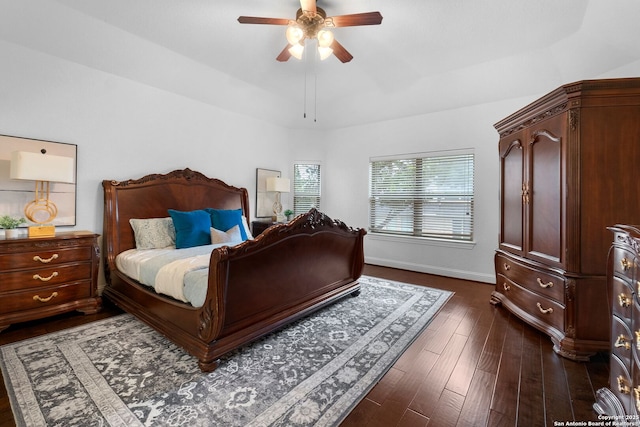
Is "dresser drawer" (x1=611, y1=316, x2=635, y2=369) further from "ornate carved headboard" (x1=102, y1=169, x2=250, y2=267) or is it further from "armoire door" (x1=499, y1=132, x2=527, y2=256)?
"ornate carved headboard" (x1=102, y1=169, x2=250, y2=267)

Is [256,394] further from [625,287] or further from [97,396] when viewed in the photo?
[625,287]

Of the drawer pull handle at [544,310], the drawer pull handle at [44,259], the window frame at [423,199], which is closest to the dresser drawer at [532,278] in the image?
the drawer pull handle at [544,310]

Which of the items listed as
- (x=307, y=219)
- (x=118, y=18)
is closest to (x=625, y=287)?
(x=307, y=219)

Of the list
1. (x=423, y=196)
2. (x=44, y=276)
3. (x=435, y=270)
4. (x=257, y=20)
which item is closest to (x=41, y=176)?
(x=44, y=276)

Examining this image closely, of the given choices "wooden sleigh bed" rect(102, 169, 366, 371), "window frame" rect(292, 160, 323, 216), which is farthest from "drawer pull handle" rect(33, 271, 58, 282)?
"window frame" rect(292, 160, 323, 216)

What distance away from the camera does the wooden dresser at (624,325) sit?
1206 mm

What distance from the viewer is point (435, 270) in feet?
15.0

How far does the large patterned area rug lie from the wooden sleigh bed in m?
0.15

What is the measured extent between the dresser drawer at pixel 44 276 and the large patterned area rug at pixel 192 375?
0.52m

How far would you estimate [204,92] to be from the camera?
4.08 meters

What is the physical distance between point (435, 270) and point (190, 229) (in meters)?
3.80

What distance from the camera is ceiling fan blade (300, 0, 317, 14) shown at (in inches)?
84.6

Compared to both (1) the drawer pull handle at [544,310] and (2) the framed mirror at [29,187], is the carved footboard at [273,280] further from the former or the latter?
(2) the framed mirror at [29,187]

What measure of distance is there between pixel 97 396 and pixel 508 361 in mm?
2779
